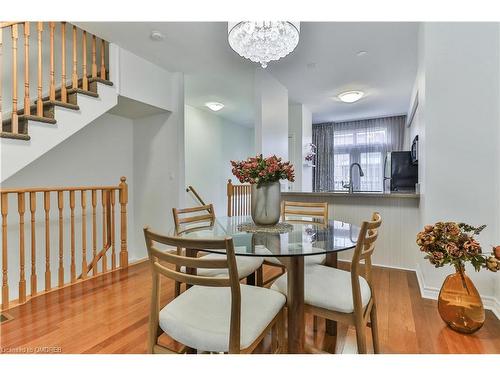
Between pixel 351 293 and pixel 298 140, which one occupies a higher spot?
pixel 298 140

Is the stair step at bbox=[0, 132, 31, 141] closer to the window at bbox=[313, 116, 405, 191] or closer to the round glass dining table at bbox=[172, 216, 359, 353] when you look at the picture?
the round glass dining table at bbox=[172, 216, 359, 353]

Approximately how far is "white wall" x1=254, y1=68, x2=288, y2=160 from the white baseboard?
2.33 metres

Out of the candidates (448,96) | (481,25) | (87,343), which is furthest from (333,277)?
(481,25)

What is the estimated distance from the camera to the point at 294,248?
1341 mm

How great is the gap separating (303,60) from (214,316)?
10.7 ft

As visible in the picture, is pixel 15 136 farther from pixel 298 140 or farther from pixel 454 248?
pixel 298 140

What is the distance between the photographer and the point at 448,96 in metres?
2.09

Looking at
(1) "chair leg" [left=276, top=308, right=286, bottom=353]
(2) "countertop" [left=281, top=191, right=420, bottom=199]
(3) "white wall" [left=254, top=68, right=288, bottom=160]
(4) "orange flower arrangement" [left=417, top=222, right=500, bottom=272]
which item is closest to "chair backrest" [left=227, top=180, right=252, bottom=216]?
(3) "white wall" [left=254, top=68, right=288, bottom=160]

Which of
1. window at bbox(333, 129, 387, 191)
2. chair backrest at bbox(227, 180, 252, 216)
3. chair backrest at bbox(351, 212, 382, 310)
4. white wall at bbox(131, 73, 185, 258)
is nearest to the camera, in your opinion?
chair backrest at bbox(351, 212, 382, 310)

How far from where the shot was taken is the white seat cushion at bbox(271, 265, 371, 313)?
1.26 m

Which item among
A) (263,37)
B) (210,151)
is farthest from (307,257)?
(210,151)

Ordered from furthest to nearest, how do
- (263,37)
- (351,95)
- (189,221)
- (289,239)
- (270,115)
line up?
(351,95)
(270,115)
(189,221)
(263,37)
(289,239)

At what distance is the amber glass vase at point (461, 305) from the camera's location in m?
1.67

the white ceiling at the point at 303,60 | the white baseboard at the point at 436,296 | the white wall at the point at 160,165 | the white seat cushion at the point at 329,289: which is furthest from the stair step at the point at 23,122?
the white baseboard at the point at 436,296
